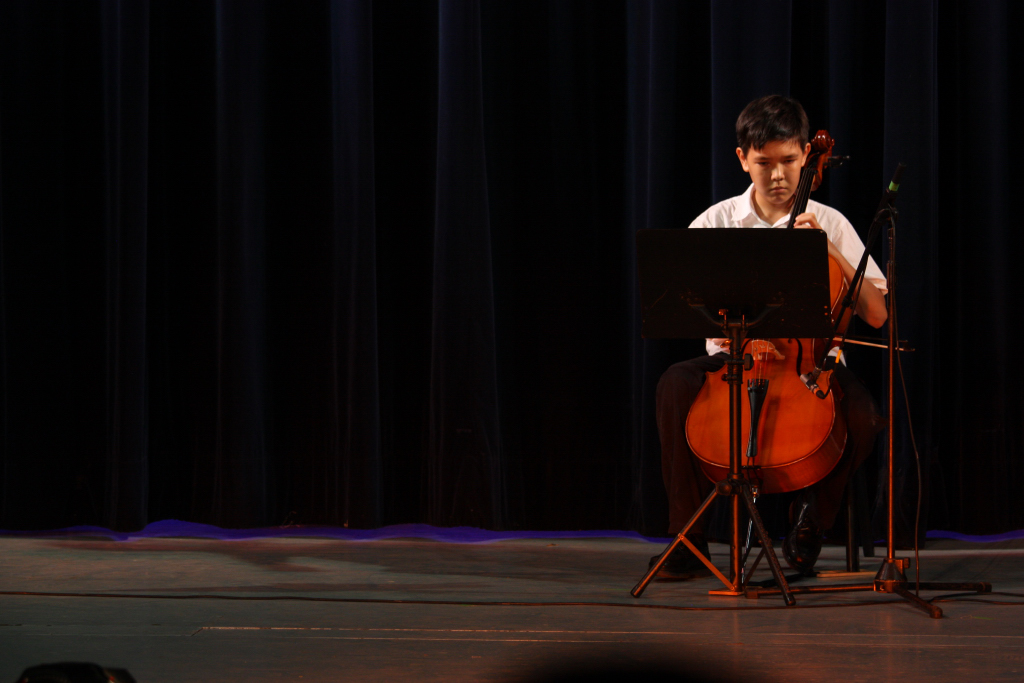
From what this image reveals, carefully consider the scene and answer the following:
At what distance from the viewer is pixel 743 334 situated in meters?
2.05

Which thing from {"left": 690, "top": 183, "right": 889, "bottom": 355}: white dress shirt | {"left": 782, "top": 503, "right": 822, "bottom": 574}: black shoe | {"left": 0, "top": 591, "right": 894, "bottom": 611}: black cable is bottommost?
{"left": 0, "top": 591, "right": 894, "bottom": 611}: black cable

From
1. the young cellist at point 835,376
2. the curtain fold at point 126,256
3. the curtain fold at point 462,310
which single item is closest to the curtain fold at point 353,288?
the curtain fold at point 462,310

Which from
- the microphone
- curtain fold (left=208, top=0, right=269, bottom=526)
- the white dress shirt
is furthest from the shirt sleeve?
curtain fold (left=208, top=0, right=269, bottom=526)

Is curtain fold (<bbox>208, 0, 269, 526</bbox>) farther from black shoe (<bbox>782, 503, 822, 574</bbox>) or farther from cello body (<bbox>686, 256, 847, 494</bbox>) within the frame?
black shoe (<bbox>782, 503, 822, 574</bbox>)

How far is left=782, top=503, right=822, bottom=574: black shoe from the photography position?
7.79 ft

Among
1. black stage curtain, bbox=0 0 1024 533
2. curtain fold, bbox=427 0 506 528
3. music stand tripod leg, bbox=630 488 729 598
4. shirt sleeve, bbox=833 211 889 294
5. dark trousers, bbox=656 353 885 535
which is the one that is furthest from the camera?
curtain fold, bbox=427 0 506 528

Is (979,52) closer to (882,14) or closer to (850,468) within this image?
(882,14)

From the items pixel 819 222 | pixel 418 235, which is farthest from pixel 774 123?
pixel 418 235

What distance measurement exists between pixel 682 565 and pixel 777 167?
1.02 meters

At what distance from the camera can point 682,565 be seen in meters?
2.36

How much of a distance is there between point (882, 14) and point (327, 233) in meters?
1.85

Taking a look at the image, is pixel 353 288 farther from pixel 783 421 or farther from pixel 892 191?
pixel 892 191

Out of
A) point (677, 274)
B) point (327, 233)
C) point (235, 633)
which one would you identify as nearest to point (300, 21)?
point (327, 233)

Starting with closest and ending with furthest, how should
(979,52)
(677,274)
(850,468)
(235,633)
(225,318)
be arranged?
(235,633)
(677,274)
(850,468)
(979,52)
(225,318)
